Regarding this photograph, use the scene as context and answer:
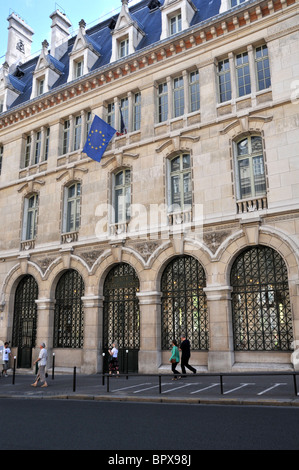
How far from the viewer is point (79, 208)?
2255 centimetres

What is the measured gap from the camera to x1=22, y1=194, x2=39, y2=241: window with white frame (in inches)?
964

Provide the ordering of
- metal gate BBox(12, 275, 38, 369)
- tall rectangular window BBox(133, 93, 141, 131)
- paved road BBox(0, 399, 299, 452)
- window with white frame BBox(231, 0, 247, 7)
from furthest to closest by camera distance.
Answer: metal gate BBox(12, 275, 38, 369)
tall rectangular window BBox(133, 93, 141, 131)
window with white frame BBox(231, 0, 247, 7)
paved road BBox(0, 399, 299, 452)

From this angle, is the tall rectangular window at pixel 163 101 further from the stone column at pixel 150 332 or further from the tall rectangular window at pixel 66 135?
the stone column at pixel 150 332

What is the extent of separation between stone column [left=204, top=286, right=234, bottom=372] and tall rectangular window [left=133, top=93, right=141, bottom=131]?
32.0ft

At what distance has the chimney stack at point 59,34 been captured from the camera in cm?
2884

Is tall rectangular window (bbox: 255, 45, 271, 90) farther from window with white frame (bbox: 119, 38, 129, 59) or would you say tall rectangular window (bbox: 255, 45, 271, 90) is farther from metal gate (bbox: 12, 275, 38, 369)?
metal gate (bbox: 12, 275, 38, 369)

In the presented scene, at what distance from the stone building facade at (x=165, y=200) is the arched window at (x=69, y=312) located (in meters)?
0.09

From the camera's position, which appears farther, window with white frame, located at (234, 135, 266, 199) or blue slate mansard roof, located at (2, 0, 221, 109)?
blue slate mansard roof, located at (2, 0, 221, 109)

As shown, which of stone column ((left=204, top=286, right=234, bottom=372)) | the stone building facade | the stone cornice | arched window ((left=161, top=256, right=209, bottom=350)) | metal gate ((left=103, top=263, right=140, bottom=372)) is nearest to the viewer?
stone column ((left=204, top=286, right=234, bottom=372))

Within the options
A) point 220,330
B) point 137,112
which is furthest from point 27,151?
point 220,330

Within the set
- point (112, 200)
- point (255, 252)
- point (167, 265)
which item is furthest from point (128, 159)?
point (255, 252)

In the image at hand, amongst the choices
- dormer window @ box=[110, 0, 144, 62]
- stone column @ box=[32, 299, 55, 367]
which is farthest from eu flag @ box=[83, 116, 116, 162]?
stone column @ box=[32, 299, 55, 367]

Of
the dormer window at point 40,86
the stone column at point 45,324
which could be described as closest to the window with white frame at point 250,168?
the stone column at point 45,324
